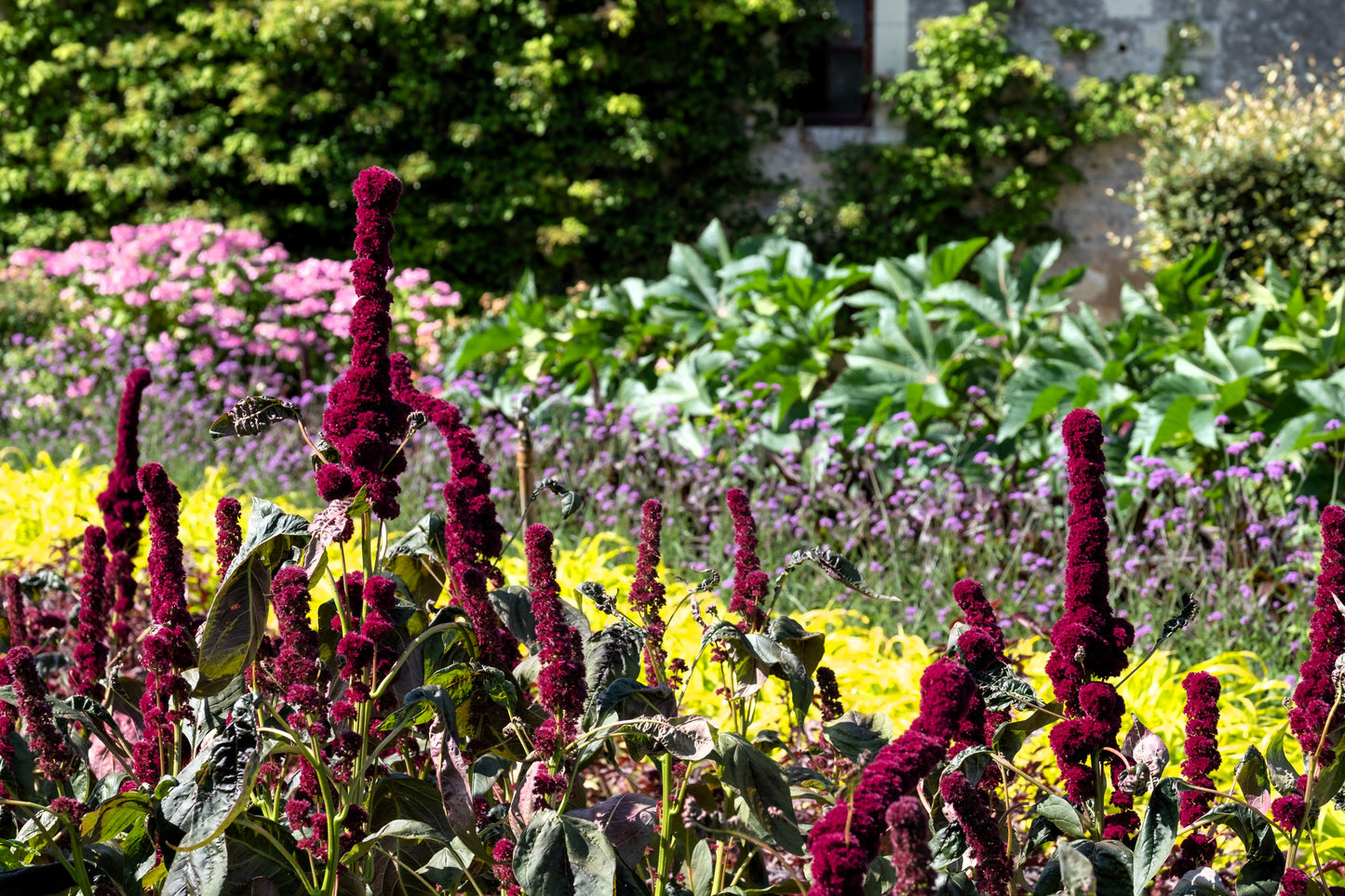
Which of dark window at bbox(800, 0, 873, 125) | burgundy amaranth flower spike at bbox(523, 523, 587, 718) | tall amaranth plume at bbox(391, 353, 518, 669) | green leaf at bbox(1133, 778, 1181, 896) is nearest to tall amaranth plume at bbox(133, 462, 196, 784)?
tall amaranth plume at bbox(391, 353, 518, 669)

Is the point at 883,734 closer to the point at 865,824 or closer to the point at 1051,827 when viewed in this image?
the point at 1051,827

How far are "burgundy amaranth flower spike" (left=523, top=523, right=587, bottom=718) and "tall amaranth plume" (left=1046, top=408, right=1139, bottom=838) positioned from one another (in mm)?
423

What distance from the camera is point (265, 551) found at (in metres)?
1.18

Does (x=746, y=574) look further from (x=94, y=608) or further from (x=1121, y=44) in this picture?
(x=1121, y=44)

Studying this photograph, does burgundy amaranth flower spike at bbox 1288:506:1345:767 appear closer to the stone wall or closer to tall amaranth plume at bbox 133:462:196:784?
tall amaranth plume at bbox 133:462:196:784

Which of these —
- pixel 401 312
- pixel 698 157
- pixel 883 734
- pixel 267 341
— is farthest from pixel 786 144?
pixel 883 734

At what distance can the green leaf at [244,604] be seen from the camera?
1.10 m

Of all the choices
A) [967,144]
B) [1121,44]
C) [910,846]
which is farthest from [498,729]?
[1121,44]

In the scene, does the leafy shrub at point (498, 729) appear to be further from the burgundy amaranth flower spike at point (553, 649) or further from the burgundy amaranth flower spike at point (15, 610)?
the burgundy amaranth flower spike at point (15, 610)

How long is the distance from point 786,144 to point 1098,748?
9.49 metres

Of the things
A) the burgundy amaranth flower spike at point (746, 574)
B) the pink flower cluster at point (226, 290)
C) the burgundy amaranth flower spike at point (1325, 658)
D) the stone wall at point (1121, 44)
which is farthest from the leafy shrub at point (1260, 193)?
the burgundy amaranth flower spike at point (746, 574)

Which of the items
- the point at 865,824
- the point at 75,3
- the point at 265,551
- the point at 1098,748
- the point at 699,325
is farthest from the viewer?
the point at 75,3

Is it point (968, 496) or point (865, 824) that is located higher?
point (865, 824)

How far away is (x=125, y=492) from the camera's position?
1755 millimetres
